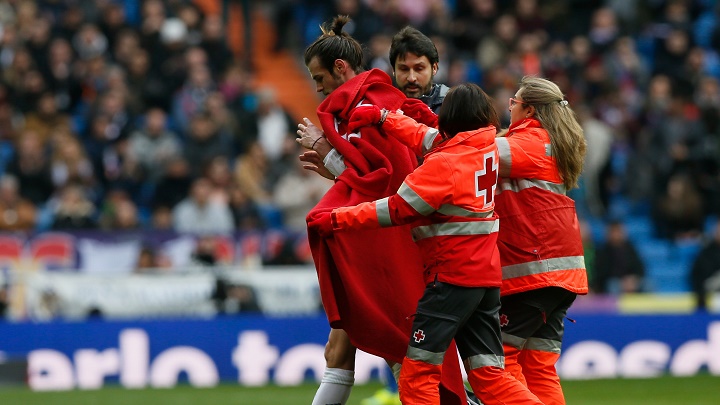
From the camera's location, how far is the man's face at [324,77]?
24.0 ft

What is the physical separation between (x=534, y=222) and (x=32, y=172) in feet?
32.4

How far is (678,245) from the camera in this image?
17047 mm

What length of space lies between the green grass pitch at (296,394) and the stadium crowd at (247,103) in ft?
10.3

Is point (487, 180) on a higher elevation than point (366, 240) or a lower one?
higher

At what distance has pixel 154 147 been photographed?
16375 mm

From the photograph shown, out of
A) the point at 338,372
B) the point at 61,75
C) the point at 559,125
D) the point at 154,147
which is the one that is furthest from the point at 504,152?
the point at 61,75

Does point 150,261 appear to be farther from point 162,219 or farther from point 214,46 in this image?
point 214,46

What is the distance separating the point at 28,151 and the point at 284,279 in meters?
3.72

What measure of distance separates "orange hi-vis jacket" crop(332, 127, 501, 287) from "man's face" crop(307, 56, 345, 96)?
33.8 inches

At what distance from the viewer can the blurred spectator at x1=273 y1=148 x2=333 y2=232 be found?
1616cm

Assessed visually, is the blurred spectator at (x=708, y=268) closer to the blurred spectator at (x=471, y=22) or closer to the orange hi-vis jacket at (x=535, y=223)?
the blurred spectator at (x=471, y=22)

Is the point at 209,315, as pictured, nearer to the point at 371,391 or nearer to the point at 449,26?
the point at 371,391

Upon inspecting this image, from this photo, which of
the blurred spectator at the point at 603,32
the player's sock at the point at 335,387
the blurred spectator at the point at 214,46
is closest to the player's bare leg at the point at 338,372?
the player's sock at the point at 335,387

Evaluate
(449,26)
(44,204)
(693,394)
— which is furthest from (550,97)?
(449,26)
